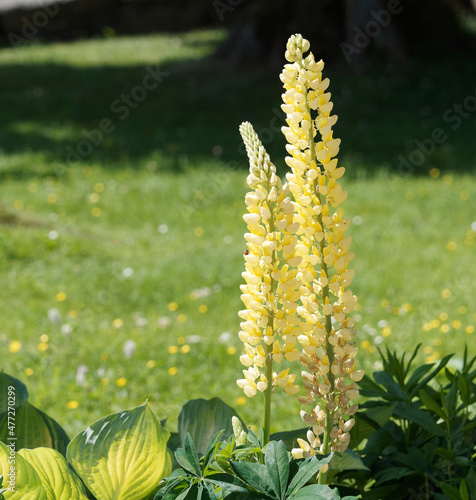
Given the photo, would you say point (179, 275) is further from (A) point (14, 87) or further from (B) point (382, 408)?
(A) point (14, 87)

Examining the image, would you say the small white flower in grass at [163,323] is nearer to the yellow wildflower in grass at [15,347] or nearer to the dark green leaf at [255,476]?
the yellow wildflower in grass at [15,347]

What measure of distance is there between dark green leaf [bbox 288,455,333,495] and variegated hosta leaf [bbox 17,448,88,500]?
552 mm

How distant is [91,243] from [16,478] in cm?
505

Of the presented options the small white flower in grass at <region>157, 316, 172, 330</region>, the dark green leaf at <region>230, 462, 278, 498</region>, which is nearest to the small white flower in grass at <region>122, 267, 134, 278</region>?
the small white flower in grass at <region>157, 316, 172, 330</region>

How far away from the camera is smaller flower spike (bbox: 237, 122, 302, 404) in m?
1.44

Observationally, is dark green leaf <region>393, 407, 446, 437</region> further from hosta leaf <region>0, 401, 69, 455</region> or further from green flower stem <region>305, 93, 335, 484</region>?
hosta leaf <region>0, 401, 69, 455</region>

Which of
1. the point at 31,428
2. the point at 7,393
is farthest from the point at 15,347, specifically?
the point at 31,428

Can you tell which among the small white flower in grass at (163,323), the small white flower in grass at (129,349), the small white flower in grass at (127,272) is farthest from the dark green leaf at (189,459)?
the small white flower in grass at (127,272)

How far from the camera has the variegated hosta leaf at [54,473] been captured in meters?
1.63

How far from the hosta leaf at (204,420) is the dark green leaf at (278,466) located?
1.62 ft

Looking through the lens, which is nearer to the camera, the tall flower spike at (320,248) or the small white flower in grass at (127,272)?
the tall flower spike at (320,248)

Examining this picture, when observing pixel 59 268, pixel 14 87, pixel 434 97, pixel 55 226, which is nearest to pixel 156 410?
pixel 59 268

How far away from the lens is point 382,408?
1.99 metres

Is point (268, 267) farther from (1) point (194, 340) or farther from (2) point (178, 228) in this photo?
(2) point (178, 228)
